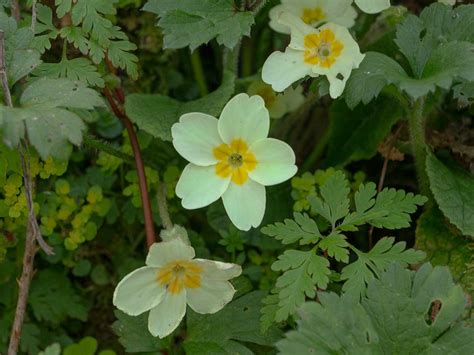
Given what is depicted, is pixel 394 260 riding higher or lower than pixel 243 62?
higher

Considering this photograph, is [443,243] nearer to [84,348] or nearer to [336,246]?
[336,246]

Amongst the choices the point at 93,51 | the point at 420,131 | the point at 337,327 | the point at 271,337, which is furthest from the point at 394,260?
the point at 93,51

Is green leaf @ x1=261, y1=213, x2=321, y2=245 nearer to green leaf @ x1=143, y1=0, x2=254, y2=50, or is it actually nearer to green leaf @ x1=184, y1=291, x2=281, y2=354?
green leaf @ x1=184, y1=291, x2=281, y2=354

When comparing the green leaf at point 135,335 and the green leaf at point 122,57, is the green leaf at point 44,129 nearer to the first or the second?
the green leaf at point 122,57

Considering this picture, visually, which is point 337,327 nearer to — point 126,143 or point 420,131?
point 420,131

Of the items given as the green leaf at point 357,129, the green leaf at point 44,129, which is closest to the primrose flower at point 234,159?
the green leaf at point 44,129

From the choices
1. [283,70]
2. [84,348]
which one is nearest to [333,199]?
[283,70]

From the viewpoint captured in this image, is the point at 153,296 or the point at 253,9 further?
the point at 253,9
